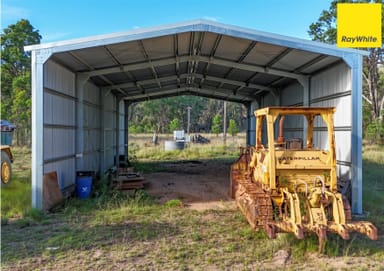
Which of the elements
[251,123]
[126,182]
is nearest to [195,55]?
[126,182]

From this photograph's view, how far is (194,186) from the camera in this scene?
43.4 ft

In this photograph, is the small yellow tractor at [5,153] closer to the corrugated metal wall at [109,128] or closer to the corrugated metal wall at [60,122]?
the corrugated metal wall at [60,122]

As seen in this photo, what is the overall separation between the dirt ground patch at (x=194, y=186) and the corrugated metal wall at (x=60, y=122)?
2706mm

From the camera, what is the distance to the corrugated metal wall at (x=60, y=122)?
30.0 ft

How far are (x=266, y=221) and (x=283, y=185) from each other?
979mm

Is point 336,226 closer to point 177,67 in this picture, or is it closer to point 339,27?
point 339,27

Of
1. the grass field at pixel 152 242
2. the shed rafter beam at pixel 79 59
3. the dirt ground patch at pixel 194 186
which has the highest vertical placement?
the shed rafter beam at pixel 79 59

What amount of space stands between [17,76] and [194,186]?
22702 millimetres

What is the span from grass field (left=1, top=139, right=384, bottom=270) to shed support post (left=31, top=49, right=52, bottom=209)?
462 mm

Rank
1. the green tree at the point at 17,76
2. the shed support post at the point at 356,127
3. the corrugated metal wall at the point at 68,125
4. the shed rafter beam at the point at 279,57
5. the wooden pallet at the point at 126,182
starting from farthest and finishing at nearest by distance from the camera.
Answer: the green tree at the point at 17,76
the wooden pallet at the point at 126,182
the shed rafter beam at the point at 279,57
the corrugated metal wall at the point at 68,125
the shed support post at the point at 356,127

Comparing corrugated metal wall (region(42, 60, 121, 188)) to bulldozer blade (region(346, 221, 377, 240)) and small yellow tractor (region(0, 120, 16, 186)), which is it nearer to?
small yellow tractor (region(0, 120, 16, 186))

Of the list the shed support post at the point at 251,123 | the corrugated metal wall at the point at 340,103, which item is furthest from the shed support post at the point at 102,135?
the shed support post at the point at 251,123

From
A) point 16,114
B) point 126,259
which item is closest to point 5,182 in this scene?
point 126,259

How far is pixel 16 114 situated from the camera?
1101 inches
